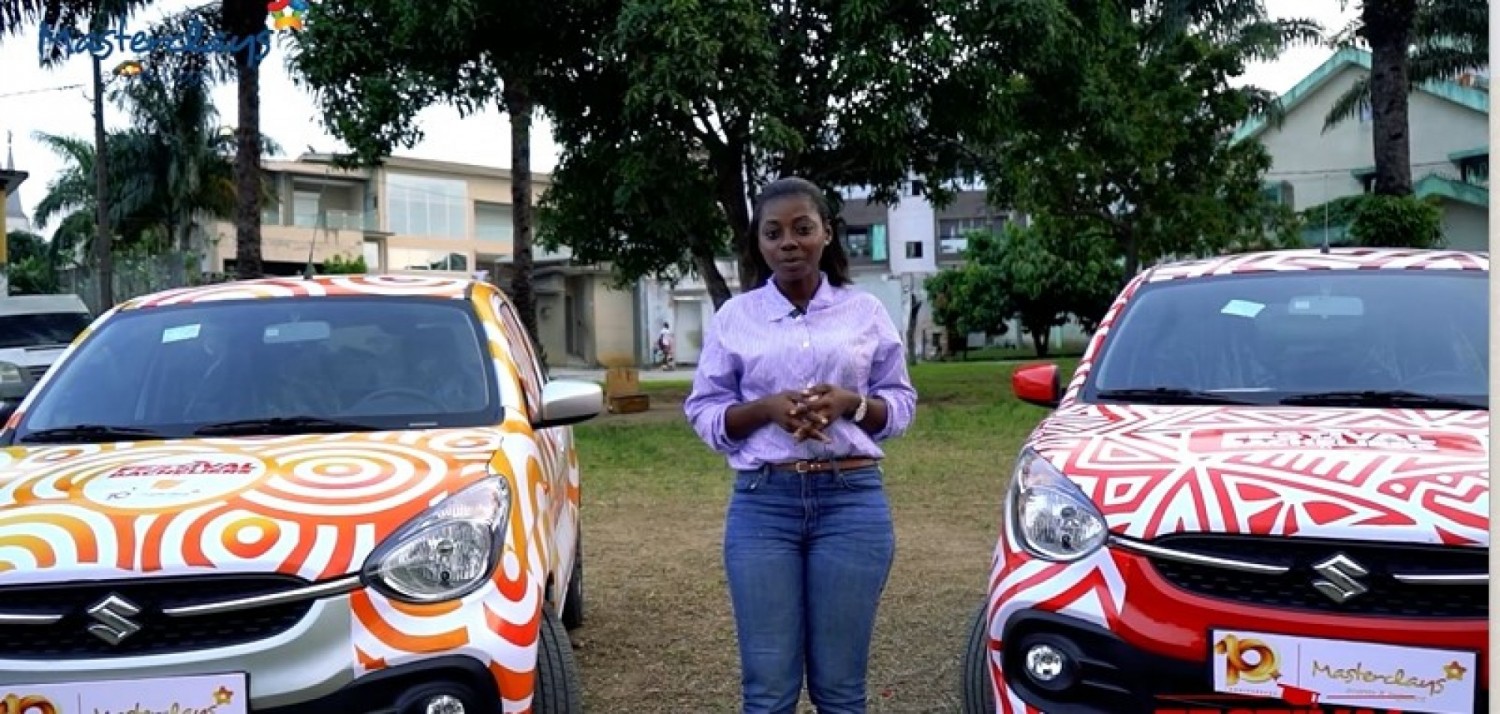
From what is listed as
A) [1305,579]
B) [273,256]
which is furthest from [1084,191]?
[273,256]

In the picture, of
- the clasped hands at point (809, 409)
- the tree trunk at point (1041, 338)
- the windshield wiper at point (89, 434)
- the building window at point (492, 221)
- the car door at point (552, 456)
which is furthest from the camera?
the building window at point (492, 221)

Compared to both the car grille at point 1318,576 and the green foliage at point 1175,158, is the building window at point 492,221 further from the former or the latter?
the car grille at point 1318,576

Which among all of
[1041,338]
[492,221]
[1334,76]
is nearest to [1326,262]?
[1334,76]

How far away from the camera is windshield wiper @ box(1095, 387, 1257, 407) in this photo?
4.02m

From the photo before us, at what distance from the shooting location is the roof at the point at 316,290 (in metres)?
4.66

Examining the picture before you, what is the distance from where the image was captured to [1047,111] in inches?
629

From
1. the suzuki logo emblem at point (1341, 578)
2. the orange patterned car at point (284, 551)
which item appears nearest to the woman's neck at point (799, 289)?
the orange patterned car at point (284, 551)

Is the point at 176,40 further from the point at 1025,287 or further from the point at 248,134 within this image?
the point at 1025,287

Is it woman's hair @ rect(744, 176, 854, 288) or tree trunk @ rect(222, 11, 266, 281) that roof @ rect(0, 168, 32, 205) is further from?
woman's hair @ rect(744, 176, 854, 288)

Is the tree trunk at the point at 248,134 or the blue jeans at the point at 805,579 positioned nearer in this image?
the blue jeans at the point at 805,579

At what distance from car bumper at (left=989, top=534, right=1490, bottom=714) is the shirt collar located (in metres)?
0.78

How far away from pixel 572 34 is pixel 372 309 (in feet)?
33.4

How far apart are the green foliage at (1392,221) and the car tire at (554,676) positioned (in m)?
16.3

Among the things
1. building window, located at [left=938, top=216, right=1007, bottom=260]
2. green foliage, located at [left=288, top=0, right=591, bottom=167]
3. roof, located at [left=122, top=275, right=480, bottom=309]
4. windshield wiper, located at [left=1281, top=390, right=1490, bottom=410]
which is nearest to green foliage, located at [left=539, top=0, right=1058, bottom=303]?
green foliage, located at [left=288, top=0, right=591, bottom=167]
